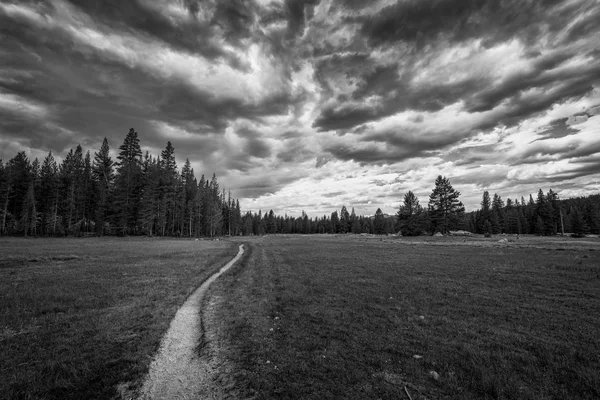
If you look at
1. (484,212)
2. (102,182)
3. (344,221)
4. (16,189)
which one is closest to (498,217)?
(484,212)

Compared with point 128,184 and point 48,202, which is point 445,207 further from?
point 48,202

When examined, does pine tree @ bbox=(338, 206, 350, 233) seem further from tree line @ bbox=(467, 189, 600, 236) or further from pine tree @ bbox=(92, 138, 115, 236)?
pine tree @ bbox=(92, 138, 115, 236)

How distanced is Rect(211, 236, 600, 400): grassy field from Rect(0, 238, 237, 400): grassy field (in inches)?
95.8

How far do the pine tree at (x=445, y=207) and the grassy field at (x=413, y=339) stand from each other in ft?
207

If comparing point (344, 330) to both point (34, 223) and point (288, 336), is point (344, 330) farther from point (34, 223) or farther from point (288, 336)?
point (34, 223)

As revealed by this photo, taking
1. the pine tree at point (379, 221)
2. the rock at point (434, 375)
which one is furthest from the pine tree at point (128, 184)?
the pine tree at point (379, 221)

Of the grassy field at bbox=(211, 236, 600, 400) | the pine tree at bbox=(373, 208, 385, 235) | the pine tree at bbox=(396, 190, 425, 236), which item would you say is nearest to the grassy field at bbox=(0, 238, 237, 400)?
the grassy field at bbox=(211, 236, 600, 400)

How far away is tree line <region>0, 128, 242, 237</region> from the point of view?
214 feet

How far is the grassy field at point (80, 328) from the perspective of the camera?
5.97 m

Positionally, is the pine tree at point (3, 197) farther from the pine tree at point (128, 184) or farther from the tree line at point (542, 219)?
the tree line at point (542, 219)

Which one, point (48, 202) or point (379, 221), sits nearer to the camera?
point (48, 202)

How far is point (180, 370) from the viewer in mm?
6789

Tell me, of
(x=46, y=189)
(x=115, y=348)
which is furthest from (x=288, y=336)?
(x=46, y=189)

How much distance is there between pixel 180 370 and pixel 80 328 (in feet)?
17.3
